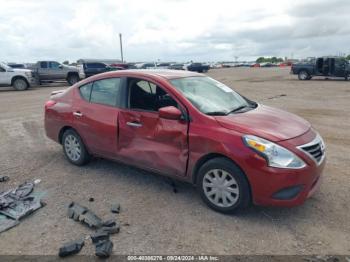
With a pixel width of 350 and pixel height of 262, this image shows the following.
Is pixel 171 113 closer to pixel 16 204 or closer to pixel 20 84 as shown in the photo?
pixel 16 204

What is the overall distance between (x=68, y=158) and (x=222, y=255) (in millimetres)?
3443

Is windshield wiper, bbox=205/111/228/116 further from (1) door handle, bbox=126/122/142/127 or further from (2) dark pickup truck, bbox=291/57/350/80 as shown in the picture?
(2) dark pickup truck, bbox=291/57/350/80

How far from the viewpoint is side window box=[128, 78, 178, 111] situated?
4.38 metres

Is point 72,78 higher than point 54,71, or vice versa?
point 54,71

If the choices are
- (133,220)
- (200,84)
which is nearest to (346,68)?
(200,84)

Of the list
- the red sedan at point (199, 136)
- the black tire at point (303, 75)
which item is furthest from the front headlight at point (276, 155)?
the black tire at point (303, 75)

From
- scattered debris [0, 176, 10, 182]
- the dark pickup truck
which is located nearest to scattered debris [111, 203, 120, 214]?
scattered debris [0, 176, 10, 182]

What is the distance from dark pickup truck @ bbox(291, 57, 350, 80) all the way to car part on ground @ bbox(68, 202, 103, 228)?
23.5m

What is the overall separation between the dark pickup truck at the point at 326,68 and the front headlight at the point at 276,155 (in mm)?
22584

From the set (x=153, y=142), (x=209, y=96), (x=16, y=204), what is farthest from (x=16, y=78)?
(x=209, y=96)

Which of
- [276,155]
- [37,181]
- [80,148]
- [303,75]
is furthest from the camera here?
[303,75]

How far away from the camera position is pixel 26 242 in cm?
334

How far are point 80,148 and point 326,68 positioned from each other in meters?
22.6

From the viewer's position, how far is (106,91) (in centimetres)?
491
